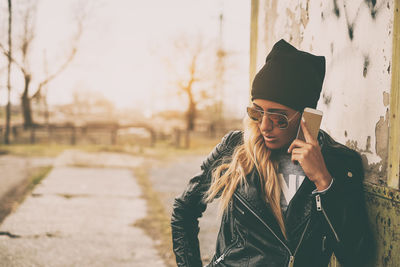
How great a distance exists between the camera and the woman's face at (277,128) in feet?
5.35

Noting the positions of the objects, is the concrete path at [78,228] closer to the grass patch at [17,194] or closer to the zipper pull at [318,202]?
the grass patch at [17,194]

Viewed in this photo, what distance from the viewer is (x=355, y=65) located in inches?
70.2

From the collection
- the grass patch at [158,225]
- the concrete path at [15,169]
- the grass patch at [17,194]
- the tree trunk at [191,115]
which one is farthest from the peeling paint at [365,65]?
the tree trunk at [191,115]

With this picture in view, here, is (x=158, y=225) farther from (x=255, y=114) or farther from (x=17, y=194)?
(x=255, y=114)

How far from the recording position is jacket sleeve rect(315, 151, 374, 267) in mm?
1434

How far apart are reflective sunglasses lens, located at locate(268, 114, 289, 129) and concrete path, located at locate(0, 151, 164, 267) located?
270cm

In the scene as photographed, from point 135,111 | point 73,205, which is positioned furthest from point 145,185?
point 135,111

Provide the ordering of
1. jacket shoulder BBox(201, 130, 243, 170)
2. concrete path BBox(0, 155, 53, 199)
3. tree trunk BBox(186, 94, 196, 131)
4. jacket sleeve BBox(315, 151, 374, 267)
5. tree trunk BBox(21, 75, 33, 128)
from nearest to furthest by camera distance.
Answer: jacket sleeve BBox(315, 151, 374, 267) → jacket shoulder BBox(201, 130, 243, 170) → concrete path BBox(0, 155, 53, 199) → tree trunk BBox(21, 75, 33, 128) → tree trunk BBox(186, 94, 196, 131)

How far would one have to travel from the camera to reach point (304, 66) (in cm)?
162

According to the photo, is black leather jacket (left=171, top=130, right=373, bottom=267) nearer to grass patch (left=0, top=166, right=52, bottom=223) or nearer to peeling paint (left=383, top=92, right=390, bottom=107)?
peeling paint (left=383, top=92, right=390, bottom=107)

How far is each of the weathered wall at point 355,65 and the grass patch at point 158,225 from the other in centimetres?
260

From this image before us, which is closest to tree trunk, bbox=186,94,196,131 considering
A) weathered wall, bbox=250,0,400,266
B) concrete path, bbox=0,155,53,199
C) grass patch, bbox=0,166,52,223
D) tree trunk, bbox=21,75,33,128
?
tree trunk, bbox=21,75,33,128

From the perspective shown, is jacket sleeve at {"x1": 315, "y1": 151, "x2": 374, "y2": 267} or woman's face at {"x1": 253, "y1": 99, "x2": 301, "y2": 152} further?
woman's face at {"x1": 253, "y1": 99, "x2": 301, "y2": 152}

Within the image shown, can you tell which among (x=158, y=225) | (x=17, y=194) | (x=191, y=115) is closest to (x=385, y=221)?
(x=158, y=225)
